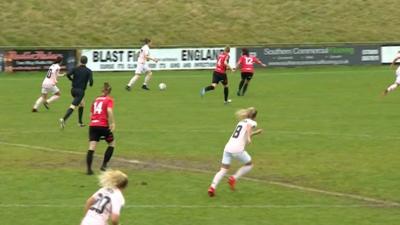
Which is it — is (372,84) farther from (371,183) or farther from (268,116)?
(371,183)

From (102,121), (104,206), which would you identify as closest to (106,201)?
(104,206)

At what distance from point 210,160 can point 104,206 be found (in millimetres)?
9873

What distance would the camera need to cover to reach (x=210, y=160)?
19.5m

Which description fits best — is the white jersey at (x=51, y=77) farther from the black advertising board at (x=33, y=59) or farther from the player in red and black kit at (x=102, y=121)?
the black advertising board at (x=33, y=59)

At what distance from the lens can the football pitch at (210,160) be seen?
1406 cm

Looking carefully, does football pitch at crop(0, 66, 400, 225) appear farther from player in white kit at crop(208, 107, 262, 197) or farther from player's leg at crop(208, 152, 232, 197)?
player in white kit at crop(208, 107, 262, 197)

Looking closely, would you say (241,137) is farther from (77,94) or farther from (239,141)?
(77,94)

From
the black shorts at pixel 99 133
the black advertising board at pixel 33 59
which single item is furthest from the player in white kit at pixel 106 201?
the black advertising board at pixel 33 59

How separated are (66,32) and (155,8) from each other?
342 inches

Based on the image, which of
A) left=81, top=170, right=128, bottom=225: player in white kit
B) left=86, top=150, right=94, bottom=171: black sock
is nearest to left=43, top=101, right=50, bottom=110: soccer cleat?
left=86, top=150, right=94, bottom=171: black sock

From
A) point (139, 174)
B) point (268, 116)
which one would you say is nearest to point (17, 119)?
point (268, 116)

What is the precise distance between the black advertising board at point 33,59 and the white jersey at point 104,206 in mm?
39904

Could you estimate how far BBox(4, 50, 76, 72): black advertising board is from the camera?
48469 mm

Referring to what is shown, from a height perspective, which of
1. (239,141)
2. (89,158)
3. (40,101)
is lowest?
(89,158)
